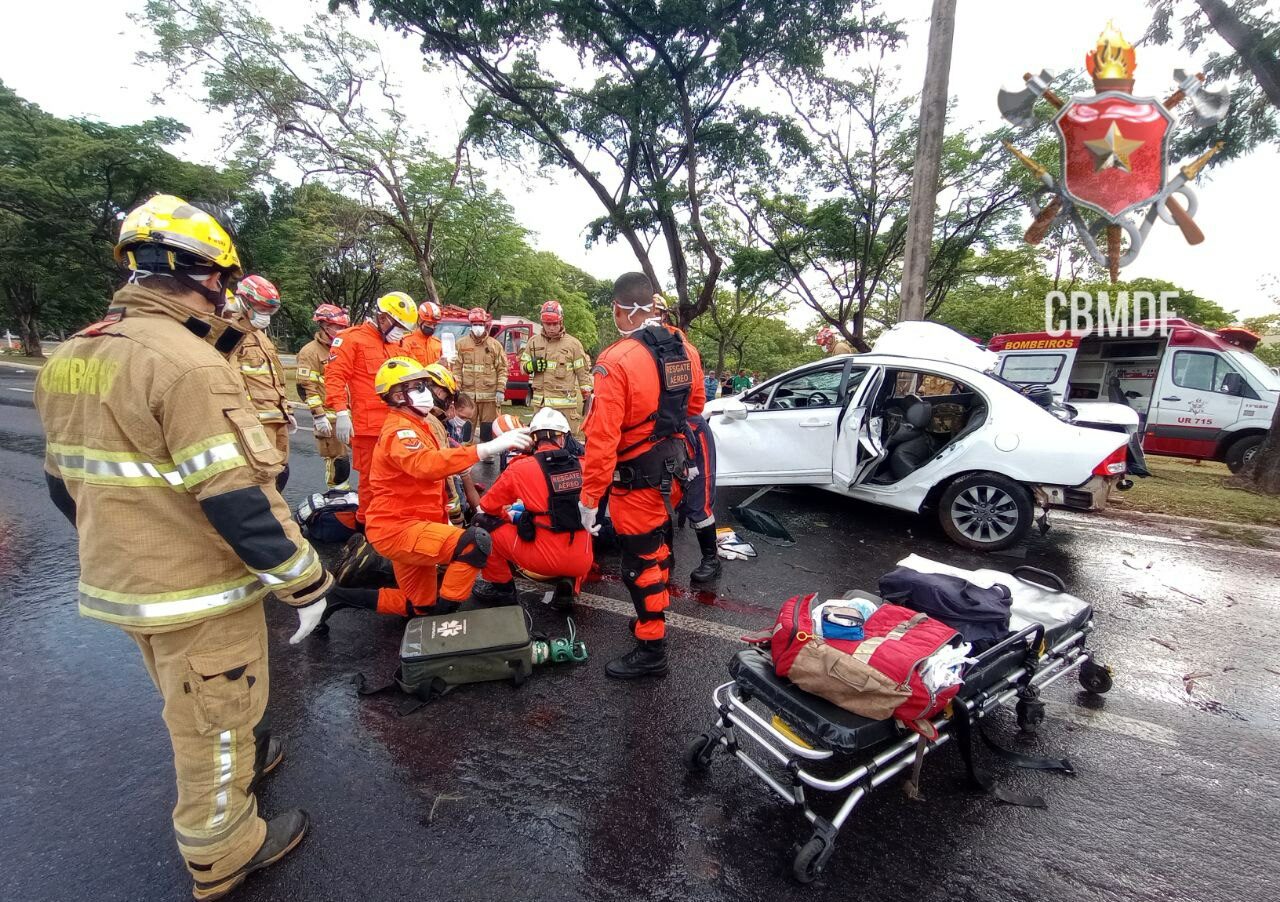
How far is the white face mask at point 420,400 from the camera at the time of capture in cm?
325

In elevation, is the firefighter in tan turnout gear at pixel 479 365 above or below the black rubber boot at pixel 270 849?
above

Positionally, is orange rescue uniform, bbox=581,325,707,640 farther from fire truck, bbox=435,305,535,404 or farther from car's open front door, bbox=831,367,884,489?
fire truck, bbox=435,305,535,404

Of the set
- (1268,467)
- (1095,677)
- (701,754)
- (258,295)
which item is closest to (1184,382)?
(1268,467)

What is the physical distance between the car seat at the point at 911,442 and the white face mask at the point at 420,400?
164 inches

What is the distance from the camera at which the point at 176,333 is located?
1.54 metres

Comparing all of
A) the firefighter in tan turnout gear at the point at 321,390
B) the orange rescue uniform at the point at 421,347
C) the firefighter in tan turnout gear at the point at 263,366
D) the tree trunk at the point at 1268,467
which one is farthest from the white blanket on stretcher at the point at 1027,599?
the tree trunk at the point at 1268,467

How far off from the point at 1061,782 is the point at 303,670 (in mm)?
3563

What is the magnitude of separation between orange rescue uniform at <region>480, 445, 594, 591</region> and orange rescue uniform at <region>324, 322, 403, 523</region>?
1.91 m

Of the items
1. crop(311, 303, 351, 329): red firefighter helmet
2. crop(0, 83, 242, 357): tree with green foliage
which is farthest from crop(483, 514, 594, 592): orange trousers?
crop(0, 83, 242, 357): tree with green foliage

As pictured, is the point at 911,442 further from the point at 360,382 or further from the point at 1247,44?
the point at 1247,44

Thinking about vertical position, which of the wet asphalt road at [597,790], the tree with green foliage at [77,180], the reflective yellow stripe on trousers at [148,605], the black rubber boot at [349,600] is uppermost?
the tree with green foliage at [77,180]

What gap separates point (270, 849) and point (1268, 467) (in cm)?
1085

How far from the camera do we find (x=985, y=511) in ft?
15.6

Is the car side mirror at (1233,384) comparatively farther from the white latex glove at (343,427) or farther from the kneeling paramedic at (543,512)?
the white latex glove at (343,427)
